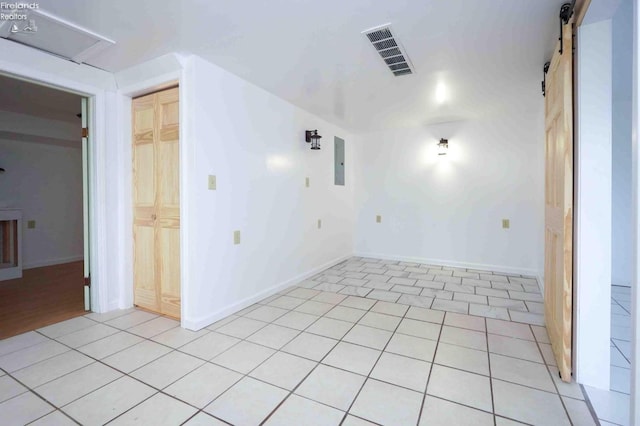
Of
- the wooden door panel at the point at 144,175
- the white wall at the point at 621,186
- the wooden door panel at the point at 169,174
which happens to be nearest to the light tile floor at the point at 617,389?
the white wall at the point at 621,186

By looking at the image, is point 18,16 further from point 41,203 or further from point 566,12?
point 41,203

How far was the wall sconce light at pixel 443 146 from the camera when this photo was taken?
4492mm

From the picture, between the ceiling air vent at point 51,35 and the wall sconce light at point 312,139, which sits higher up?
the ceiling air vent at point 51,35

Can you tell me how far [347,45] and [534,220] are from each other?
12.0 feet

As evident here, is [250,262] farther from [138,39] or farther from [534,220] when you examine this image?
[534,220]

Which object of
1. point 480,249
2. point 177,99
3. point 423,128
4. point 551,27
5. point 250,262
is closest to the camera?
point 551,27

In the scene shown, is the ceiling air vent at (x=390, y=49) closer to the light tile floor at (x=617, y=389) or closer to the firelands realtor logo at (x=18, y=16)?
the firelands realtor logo at (x=18, y=16)

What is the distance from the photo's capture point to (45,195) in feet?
16.6

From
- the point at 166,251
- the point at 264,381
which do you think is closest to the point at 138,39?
the point at 166,251

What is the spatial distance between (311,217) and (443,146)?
2.37 meters

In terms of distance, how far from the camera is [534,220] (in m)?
4.10

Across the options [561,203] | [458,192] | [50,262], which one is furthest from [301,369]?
[50,262]

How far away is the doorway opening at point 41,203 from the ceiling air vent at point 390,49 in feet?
9.13

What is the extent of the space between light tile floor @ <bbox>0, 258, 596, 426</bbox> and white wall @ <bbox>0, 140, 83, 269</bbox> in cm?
345
